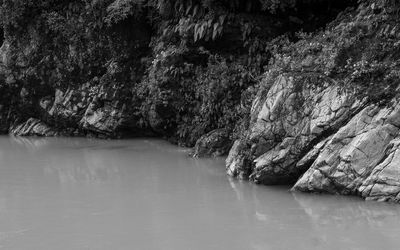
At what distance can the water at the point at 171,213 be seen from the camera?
6.98 m

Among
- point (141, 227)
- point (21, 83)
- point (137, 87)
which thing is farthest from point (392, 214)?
point (21, 83)

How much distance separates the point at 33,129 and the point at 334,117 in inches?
457

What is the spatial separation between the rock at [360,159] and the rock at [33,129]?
10.8m

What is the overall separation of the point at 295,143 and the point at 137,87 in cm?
747

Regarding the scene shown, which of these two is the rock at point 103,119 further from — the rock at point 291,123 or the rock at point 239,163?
the rock at point 291,123

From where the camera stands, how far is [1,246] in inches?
273

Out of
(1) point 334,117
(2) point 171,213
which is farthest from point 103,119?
(1) point 334,117

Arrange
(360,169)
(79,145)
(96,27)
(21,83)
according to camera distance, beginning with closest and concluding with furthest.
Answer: (360,169)
(79,145)
(96,27)
(21,83)

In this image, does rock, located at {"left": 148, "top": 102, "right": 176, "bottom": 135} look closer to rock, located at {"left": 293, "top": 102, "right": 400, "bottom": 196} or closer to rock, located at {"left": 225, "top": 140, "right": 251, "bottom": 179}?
rock, located at {"left": 225, "top": 140, "right": 251, "bottom": 179}

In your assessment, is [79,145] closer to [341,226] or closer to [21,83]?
[21,83]

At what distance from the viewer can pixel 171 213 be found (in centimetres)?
826

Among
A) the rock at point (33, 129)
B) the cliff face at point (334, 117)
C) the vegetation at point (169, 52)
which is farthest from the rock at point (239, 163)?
the rock at point (33, 129)

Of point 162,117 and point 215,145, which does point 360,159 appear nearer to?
point 215,145

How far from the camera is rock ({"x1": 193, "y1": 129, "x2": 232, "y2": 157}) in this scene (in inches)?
507
